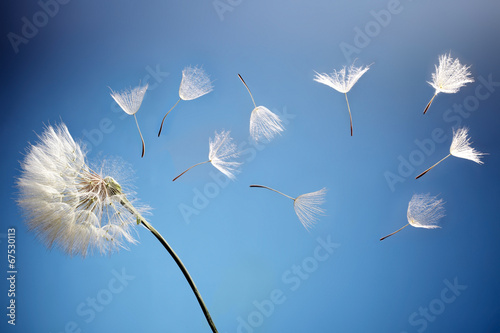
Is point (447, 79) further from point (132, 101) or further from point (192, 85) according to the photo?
point (132, 101)

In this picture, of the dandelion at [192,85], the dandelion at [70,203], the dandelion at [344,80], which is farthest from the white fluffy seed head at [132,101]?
the dandelion at [344,80]

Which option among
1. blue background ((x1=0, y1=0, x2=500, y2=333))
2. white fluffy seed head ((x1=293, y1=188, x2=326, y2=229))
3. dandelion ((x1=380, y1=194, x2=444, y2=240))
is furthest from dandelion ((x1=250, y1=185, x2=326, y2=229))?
dandelion ((x1=380, y1=194, x2=444, y2=240))

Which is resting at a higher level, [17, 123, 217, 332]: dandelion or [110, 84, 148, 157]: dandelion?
[110, 84, 148, 157]: dandelion

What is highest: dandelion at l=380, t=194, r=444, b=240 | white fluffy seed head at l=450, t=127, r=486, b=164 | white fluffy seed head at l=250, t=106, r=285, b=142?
white fluffy seed head at l=250, t=106, r=285, b=142

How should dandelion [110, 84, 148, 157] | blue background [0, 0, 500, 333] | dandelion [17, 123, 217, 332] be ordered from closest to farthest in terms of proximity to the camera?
dandelion [17, 123, 217, 332], dandelion [110, 84, 148, 157], blue background [0, 0, 500, 333]

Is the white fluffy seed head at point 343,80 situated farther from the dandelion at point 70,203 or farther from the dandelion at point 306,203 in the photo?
the dandelion at point 70,203

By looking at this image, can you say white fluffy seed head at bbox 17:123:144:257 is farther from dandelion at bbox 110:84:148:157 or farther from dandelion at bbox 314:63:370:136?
dandelion at bbox 314:63:370:136

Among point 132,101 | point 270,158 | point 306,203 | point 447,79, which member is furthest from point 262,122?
point 447,79

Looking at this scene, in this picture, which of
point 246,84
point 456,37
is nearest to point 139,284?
point 246,84
